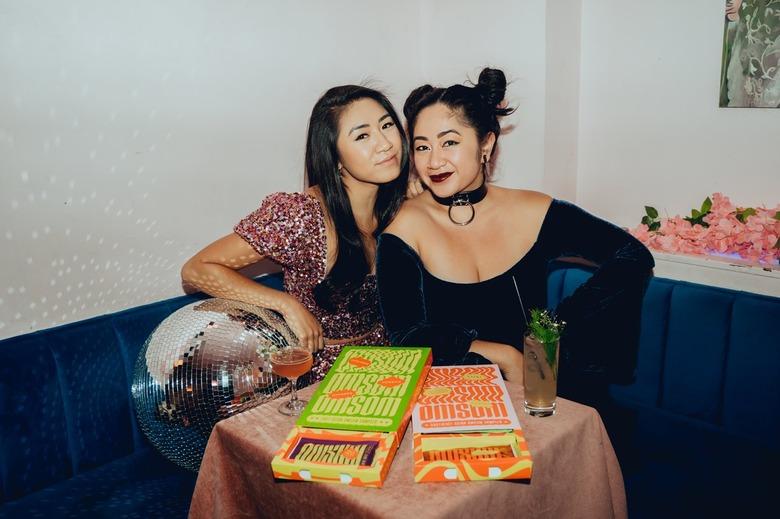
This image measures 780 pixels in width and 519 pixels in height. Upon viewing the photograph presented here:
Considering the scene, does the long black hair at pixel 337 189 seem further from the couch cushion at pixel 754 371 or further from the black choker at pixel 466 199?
the couch cushion at pixel 754 371

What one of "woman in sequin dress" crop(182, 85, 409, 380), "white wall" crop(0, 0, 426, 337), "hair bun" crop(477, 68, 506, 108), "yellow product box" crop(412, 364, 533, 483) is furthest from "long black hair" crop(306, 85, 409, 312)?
"yellow product box" crop(412, 364, 533, 483)

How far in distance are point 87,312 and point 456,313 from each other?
3.94 ft

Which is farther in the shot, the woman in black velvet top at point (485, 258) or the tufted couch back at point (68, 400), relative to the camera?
the woman in black velvet top at point (485, 258)

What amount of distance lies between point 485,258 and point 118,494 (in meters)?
1.24

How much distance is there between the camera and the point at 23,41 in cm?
188

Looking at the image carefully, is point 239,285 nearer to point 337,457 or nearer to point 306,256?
point 306,256

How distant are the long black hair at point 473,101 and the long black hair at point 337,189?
0.47ft

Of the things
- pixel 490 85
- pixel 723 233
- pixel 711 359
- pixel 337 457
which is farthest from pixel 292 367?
pixel 723 233

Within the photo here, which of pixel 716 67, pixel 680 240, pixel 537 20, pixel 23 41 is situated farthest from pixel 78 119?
pixel 716 67

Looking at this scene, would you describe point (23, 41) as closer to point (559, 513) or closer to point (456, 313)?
point (456, 313)

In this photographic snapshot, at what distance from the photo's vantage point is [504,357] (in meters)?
1.80

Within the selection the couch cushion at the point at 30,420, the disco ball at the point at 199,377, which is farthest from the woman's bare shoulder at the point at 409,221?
the couch cushion at the point at 30,420

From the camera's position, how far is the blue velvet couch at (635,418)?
176 cm

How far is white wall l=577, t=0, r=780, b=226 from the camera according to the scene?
7.40 feet
